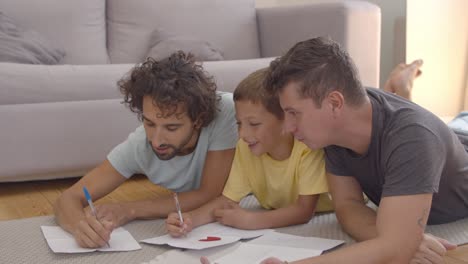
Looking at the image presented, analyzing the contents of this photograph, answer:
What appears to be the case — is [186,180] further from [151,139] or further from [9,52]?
[9,52]

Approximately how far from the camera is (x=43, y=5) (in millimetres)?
2844

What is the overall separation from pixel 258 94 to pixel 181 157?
0.35 metres

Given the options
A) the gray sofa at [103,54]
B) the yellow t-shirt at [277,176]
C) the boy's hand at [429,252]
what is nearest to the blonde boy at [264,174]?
the yellow t-shirt at [277,176]

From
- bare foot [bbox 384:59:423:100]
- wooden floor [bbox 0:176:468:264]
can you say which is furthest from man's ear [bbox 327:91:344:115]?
bare foot [bbox 384:59:423:100]

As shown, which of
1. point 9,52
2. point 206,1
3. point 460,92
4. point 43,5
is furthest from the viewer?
point 460,92

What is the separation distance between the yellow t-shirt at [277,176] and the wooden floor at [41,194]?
0.55 m

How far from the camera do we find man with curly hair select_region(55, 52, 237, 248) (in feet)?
5.06

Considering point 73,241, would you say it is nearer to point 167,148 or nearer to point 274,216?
point 167,148

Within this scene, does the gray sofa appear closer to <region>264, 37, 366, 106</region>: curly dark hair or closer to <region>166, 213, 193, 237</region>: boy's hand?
<region>166, 213, 193, 237</region>: boy's hand

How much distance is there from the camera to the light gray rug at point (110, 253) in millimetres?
1413

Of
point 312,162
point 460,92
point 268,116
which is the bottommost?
point 460,92

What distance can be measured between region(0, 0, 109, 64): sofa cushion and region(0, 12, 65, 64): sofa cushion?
80 mm

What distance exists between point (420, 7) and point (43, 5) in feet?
6.05

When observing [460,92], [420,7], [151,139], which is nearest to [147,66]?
[151,139]
